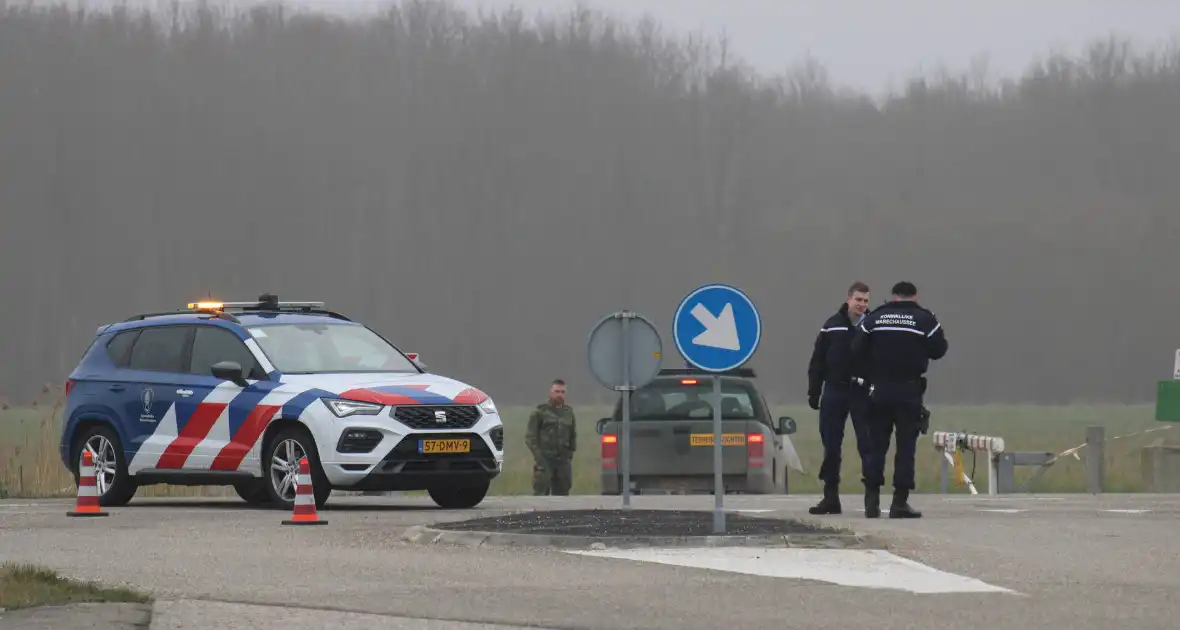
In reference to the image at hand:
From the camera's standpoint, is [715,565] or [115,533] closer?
[715,565]

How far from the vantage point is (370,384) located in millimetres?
18688

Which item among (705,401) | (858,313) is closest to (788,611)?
(858,313)

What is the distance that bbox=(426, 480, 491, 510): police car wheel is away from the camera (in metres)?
19.6

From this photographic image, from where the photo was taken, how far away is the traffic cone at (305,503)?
16906mm

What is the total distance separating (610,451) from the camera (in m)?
23.8

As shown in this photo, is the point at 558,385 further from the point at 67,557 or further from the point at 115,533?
the point at 67,557

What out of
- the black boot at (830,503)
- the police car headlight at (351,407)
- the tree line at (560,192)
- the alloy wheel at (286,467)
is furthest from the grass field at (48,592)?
the tree line at (560,192)

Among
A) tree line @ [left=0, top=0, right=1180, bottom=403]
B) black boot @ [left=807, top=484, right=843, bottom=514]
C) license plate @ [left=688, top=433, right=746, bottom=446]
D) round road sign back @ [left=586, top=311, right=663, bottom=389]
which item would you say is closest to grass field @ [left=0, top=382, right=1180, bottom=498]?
license plate @ [left=688, top=433, right=746, bottom=446]

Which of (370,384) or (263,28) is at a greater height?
(263,28)

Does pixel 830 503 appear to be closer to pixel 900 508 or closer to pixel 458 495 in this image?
pixel 900 508

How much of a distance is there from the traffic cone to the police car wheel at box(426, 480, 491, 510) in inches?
101

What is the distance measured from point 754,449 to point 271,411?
21.1ft

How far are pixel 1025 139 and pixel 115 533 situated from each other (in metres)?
130

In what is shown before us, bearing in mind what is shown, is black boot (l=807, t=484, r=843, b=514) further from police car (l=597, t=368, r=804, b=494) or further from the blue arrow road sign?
police car (l=597, t=368, r=804, b=494)
